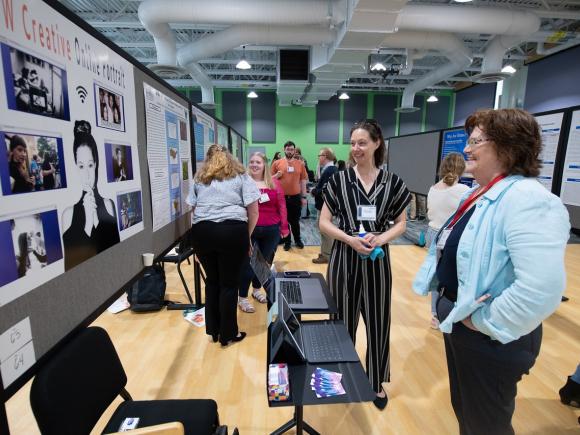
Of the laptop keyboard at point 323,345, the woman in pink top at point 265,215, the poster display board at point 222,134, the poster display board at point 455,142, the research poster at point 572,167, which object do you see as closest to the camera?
the laptop keyboard at point 323,345

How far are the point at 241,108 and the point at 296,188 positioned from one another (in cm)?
754

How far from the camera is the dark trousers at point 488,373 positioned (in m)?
0.99

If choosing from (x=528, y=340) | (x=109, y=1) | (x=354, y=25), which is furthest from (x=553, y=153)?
(x=109, y=1)

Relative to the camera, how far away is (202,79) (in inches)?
328

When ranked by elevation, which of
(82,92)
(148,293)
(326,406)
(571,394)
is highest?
(82,92)

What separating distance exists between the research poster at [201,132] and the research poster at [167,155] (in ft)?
0.67

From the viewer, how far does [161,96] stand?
165 cm

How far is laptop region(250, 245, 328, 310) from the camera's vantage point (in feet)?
4.86

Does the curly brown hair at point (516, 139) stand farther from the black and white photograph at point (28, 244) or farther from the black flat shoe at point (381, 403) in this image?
the black flat shoe at point (381, 403)

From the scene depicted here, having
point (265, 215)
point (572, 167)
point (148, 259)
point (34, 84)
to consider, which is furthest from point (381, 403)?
point (572, 167)

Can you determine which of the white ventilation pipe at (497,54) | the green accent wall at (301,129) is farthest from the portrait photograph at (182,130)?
the green accent wall at (301,129)

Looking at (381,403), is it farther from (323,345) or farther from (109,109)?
(109,109)

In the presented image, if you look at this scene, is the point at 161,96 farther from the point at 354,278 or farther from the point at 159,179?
the point at 354,278

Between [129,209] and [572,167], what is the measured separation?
324cm
